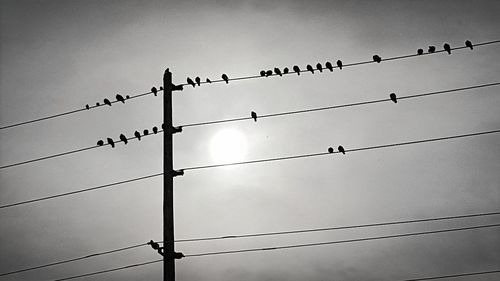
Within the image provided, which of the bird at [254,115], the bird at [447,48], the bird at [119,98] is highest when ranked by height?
the bird at [447,48]

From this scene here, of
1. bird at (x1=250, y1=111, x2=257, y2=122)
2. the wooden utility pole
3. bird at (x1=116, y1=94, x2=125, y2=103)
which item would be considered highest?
bird at (x1=116, y1=94, x2=125, y2=103)

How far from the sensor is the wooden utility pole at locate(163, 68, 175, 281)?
37.3ft

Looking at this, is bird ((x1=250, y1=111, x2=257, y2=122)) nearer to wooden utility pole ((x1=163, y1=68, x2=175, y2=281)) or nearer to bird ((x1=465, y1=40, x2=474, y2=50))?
wooden utility pole ((x1=163, y1=68, x2=175, y2=281))

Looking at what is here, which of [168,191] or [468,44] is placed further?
[468,44]

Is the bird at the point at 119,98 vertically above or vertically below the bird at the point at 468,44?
below

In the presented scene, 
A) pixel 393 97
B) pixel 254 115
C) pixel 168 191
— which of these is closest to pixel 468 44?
pixel 393 97

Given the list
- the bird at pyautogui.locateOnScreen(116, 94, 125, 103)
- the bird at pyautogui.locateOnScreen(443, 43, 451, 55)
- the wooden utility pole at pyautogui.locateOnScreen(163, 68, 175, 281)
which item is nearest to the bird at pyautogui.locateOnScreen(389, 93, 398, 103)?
the bird at pyautogui.locateOnScreen(443, 43, 451, 55)

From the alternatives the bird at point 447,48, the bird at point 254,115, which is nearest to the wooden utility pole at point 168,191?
the bird at point 254,115

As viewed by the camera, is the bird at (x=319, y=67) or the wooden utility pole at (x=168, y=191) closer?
the wooden utility pole at (x=168, y=191)

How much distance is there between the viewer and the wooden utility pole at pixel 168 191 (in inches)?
448

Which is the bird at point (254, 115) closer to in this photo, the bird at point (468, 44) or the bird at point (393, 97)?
the bird at point (393, 97)

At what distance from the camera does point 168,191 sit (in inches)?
468

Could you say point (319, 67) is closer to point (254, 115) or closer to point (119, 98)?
point (254, 115)

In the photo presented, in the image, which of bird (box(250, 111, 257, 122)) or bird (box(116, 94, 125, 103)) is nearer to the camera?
bird (box(250, 111, 257, 122))
